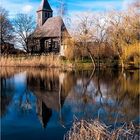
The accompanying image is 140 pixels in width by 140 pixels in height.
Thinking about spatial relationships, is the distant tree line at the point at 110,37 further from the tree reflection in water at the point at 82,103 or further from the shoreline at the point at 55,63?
the tree reflection in water at the point at 82,103

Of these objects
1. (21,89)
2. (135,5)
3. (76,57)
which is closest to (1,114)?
(21,89)

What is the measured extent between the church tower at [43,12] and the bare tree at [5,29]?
26.5 ft

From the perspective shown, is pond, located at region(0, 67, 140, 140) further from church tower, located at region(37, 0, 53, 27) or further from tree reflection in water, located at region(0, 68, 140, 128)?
church tower, located at region(37, 0, 53, 27)

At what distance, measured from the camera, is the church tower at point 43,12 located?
51.5 metres

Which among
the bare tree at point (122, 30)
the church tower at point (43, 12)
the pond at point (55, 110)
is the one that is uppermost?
the church tower at point (43, 12)

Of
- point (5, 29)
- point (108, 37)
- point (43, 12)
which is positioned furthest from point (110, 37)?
point (43, 12)

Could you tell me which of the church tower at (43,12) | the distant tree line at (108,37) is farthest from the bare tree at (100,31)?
the church tower at (43,12)

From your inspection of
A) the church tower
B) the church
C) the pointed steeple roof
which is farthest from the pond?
the pointed steeple roof

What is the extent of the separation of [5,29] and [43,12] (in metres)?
10.2

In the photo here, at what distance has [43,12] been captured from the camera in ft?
169

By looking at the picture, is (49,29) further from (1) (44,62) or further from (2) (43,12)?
(1) (44,62)

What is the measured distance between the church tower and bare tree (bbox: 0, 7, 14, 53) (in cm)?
808

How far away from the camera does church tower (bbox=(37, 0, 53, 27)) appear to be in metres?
51.5

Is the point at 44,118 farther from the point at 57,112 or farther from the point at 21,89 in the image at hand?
the point at 21,89
